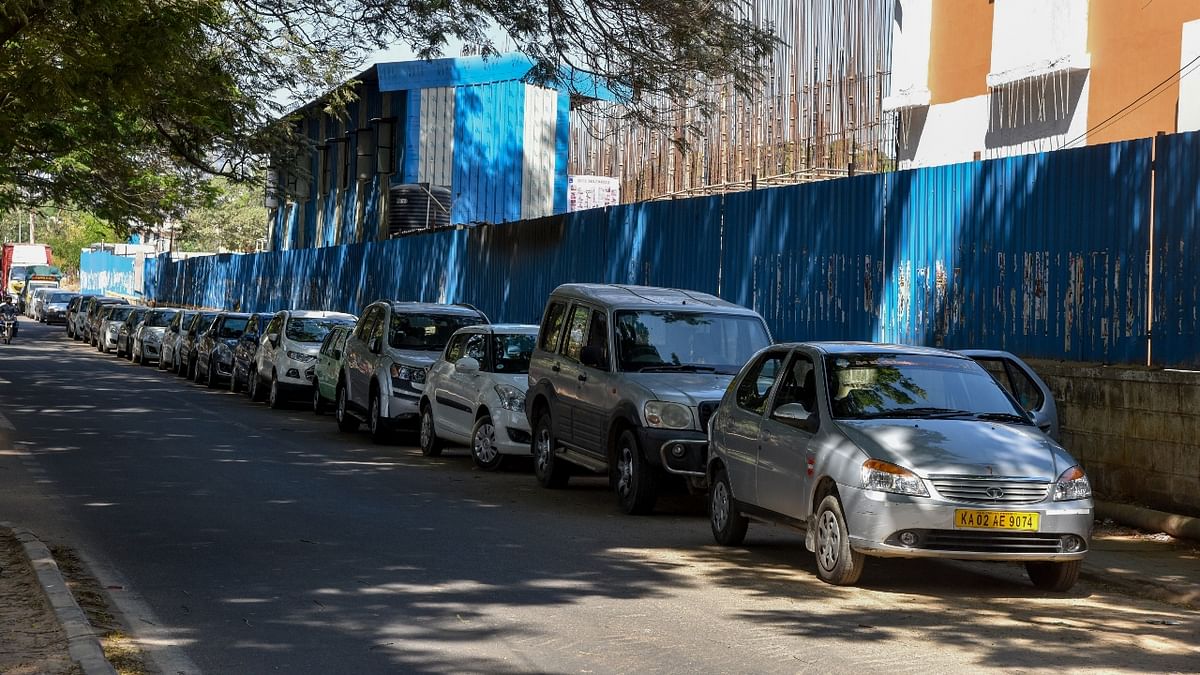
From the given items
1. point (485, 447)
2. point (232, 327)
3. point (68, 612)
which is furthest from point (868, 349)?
point (232, 327)

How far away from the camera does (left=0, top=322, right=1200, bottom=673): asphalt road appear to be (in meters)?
7.65

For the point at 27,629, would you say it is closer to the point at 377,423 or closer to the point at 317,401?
the point at 377,423

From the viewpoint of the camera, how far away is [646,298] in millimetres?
14789

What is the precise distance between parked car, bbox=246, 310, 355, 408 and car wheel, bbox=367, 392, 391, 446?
559cm

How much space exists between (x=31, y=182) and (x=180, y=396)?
26.9ft

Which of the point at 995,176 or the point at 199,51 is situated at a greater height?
the point at 199,51

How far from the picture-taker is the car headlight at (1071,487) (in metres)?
9.49

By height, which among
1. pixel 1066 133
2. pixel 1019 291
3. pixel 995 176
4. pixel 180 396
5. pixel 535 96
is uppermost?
pixel 535 96

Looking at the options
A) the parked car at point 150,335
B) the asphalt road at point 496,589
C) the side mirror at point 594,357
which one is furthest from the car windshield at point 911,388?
the parked car at point 150,335

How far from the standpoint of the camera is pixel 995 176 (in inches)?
598

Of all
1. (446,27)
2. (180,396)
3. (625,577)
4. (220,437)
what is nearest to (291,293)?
(180,396)

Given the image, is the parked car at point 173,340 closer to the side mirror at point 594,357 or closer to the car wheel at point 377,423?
A: the car wheel at point 377,423

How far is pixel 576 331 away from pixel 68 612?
763 centimetres

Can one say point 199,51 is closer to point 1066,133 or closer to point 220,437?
point 220,437
